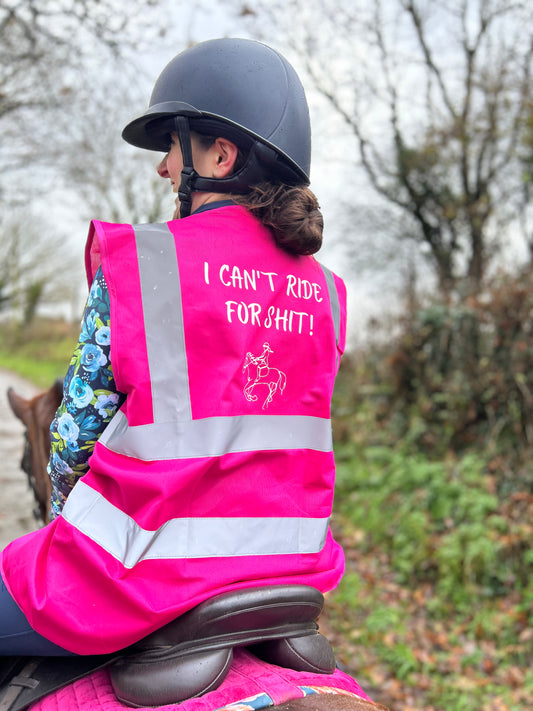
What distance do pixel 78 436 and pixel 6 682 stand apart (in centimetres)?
70

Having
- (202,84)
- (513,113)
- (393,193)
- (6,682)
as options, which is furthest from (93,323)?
(393,193)

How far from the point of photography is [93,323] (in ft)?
5.06

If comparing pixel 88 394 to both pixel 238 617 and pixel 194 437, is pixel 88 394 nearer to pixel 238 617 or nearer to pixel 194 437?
pixel 194 437

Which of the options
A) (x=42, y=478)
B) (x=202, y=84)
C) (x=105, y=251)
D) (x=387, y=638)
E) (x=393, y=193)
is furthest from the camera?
(x=393, y=193)

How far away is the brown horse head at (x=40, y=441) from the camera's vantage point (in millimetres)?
2619

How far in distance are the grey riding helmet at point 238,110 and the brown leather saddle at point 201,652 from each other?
1132 mm

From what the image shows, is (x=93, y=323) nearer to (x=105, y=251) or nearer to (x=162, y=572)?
(x=105, y=251)

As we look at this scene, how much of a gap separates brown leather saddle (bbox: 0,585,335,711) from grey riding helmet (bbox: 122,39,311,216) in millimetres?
1132

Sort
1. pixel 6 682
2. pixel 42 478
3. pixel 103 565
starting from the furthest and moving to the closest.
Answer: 1. pixel 42 478
2. pixel 6 682
3. pixel 103 565

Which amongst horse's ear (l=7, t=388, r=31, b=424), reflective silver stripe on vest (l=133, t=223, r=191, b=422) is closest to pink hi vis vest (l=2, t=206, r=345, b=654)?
reflective silver stripe on vest (l=133, t=223, r=191, b=422)

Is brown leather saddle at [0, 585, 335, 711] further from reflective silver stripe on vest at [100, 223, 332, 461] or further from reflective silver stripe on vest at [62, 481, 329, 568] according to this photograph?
reflective silver stripe on vest at [100, 223, 332, 461]

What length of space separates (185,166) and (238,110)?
24 cm

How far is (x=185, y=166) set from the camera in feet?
5.93

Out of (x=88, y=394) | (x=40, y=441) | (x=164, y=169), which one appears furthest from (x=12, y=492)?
(x=88, y=394)
